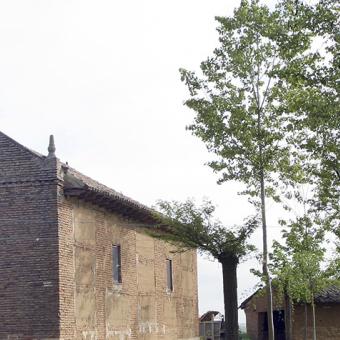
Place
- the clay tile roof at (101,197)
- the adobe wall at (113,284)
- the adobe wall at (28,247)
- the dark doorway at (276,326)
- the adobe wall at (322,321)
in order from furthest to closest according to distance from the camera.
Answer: the dark doorway at (276,326)
the adobe wall at (322,321)
the adobe wall at (113,284)
the clay tile roof at (101,197)
the adobe wall at (28,247)

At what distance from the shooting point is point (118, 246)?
2448cm

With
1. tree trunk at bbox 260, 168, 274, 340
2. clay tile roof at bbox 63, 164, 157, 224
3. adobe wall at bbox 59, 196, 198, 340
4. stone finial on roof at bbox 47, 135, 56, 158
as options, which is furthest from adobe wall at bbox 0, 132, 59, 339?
tree trunk at bbox 260, 168, 274, 340

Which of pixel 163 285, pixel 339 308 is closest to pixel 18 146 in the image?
pixel 163 285

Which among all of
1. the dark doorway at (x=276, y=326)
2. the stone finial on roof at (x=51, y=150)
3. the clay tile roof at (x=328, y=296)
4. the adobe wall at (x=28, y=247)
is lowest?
the dark doorway at (x=276, y=326)

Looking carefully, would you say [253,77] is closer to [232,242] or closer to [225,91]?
[225,91]

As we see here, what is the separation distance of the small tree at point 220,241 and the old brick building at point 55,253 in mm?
1731

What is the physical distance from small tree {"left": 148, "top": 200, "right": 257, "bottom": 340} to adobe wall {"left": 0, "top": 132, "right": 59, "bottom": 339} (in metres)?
5.43

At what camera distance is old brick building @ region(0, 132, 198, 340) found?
19328mm

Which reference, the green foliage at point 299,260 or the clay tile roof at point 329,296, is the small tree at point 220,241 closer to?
the green foliage at point 299,260

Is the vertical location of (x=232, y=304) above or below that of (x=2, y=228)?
below

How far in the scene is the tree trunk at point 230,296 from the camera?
74.0 ft

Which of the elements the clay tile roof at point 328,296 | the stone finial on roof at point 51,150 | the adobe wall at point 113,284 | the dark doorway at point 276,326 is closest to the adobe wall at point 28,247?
the stone finial on roof at point 51,150

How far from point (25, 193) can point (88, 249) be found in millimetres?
2934

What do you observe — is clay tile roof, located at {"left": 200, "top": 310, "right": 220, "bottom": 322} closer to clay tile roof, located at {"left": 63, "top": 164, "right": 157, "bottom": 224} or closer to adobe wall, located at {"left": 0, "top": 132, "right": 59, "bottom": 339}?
clay tile roof, located at {"left": 63, "top": 164, "right": 157, "bottom": 224}
